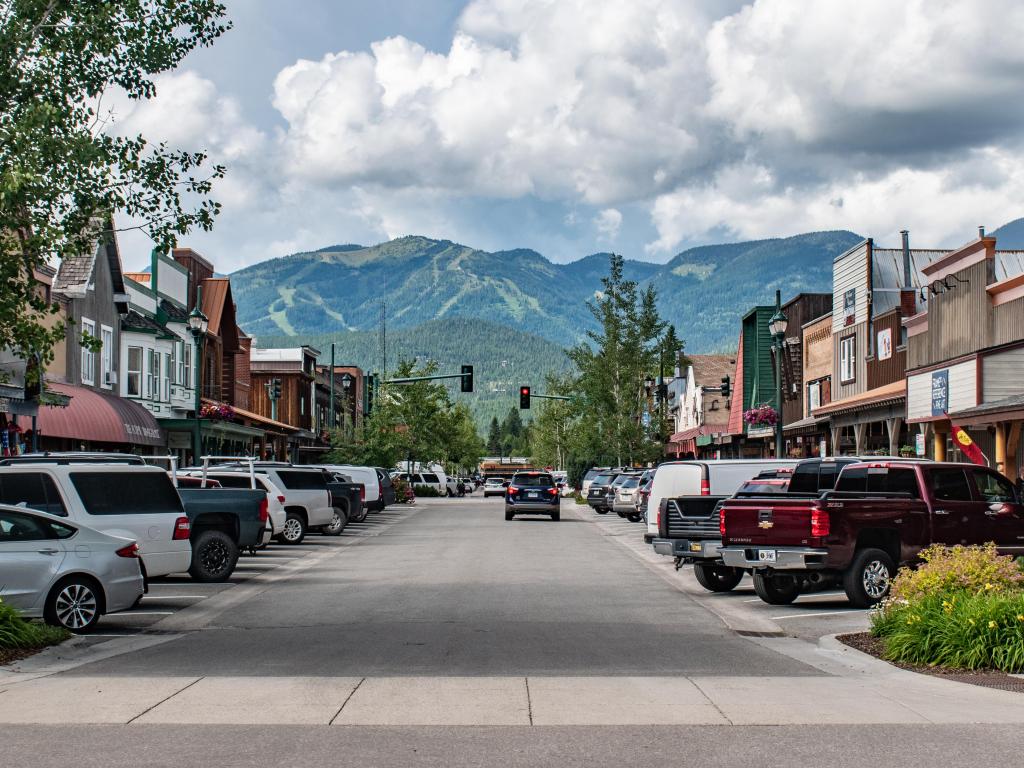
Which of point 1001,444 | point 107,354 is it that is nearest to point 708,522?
point 1001,444

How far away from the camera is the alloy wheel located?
561 inches

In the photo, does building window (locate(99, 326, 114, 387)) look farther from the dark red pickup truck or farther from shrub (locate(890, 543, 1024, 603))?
shrub (locate(890, 543, 1024, 603))

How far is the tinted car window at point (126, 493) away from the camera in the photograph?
1722 cm

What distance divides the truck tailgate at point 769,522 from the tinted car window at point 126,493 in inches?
304

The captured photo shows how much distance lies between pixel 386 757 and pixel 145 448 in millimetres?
39732

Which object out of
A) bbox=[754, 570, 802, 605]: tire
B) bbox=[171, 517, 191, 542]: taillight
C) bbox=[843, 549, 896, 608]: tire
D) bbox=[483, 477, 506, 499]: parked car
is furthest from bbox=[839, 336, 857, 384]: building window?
bbox=[483, 477, 506, 499]: parked car

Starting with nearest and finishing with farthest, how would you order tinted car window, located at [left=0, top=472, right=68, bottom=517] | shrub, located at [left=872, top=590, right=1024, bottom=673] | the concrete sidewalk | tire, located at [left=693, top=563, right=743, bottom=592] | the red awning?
the concrete sidewalk → shrub, located at [left=872, top=590, right=1024, bottom=673] → tinted car window, located at [left=0, top=472, right=68, bottom=517] → tire, located at [left=693, top=563, right=743, bottom=592] → the red awning

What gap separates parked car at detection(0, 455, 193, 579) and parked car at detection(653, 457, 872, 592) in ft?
23.7

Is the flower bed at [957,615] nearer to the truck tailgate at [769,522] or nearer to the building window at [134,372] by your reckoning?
the truck tailgate at [769,522]

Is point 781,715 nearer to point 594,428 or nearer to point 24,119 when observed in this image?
point 24,119

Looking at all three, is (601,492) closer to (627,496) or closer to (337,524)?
(627,496)

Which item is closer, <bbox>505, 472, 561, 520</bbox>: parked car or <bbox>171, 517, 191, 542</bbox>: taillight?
<bbox>171, 517, 191, 542</bbox>: taillight

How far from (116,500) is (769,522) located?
880cm

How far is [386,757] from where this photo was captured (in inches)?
317
